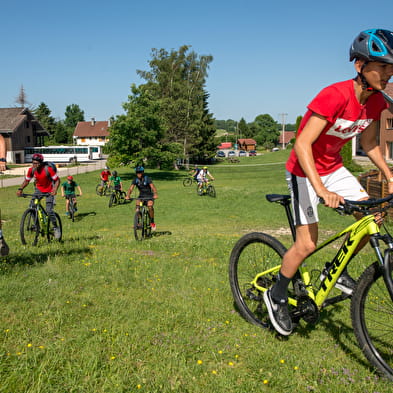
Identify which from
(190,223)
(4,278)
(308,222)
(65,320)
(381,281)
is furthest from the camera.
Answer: (190,223)

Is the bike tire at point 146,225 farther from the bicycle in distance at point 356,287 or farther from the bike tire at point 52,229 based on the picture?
the bicycle in distance at point 356,287

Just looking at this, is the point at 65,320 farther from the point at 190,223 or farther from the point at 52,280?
the point at 190,223

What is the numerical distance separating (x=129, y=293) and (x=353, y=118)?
121 inches

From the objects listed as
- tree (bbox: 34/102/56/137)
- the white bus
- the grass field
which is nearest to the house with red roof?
tree (bbox: 34/102/56/137)

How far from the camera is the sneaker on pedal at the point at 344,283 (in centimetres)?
321

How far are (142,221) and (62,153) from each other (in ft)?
201

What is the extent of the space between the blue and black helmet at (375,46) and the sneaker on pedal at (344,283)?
165 centimetres

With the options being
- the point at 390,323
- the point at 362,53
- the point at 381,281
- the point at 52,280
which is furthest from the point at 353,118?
the point at 52,280

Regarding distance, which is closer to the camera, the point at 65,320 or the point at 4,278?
the point at 65,320

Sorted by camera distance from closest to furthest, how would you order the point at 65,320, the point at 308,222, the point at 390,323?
the point at 390,323, the point at 308,222, the point at 65,320

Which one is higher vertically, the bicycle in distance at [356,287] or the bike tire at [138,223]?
the bicycle in distance at [356,287]

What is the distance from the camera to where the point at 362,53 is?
2.88 m

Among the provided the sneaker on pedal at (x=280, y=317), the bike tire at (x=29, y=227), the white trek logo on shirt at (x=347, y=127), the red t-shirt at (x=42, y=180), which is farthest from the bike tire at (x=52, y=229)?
the white trek logo on shirt at (x=347, y=127)

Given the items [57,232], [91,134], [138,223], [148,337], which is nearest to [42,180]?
[57,232]
